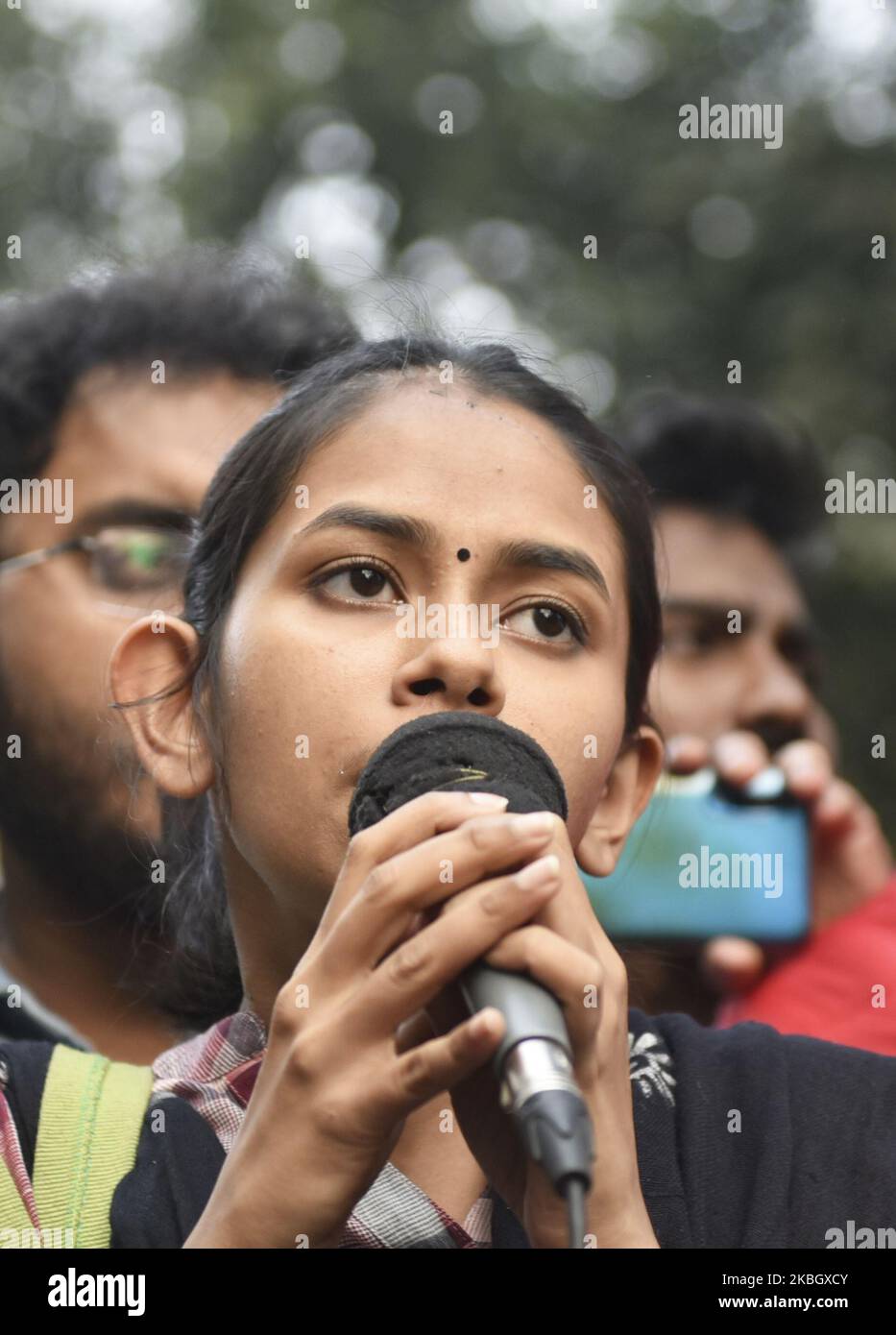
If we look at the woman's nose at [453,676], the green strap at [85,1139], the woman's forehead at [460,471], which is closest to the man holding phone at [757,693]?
the woman's forehead at [460,471]

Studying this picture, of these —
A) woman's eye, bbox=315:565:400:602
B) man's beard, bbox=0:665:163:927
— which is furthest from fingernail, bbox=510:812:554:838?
man's beard, bbox=0:665:163:927

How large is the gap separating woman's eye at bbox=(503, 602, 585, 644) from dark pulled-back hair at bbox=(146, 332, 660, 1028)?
245mm

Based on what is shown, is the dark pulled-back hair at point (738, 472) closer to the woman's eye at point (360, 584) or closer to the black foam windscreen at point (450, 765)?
the woman's eye at point (360, 584)

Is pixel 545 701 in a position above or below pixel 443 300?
below

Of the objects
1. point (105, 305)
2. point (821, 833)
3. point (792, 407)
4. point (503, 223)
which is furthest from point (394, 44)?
point (821, 833)

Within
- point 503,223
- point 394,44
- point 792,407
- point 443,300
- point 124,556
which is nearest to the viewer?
point 443,300

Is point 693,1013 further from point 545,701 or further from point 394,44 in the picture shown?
point 394,44

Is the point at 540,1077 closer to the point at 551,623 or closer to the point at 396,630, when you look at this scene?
the point at 396,630

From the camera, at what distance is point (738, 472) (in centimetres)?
464

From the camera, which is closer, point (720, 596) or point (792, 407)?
point (720, 596)

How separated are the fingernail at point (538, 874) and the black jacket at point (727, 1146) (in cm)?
66

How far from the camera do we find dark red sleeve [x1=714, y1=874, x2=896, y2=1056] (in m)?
3.00

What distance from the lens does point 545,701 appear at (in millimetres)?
2021
